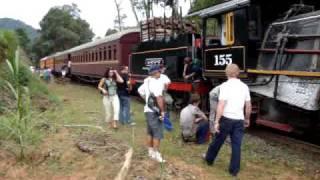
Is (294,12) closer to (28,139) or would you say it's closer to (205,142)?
(205,142)

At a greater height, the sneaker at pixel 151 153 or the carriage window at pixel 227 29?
the carriage window at pixel 227 29

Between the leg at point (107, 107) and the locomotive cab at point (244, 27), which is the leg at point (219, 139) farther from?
the leg at point (107, 107)

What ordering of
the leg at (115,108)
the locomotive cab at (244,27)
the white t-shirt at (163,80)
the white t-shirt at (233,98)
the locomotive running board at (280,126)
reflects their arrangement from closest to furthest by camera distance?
the white t-shirt at (233,98), the white t-shirt at (163,80), the locomotive running board at (280,126), the locomotive cab at (244,27), the leg at (115,108)

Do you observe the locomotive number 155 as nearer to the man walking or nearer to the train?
the train

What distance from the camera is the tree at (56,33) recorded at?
71.0 m

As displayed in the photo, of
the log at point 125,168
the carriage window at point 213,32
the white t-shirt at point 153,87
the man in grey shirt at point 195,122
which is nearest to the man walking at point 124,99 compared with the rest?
the carriage window at point 213,32

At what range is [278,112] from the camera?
391 inches

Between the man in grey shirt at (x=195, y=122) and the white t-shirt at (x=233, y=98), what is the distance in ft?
7.84

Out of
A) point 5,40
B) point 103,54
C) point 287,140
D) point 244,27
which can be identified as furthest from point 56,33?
point 287,140

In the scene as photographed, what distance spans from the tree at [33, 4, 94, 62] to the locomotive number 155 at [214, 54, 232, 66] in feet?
198

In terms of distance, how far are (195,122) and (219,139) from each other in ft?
7.29

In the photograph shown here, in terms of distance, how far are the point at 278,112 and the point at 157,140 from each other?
2811mm

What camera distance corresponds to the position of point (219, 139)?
7.66 meters

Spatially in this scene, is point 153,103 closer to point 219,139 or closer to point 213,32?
point 219,139
